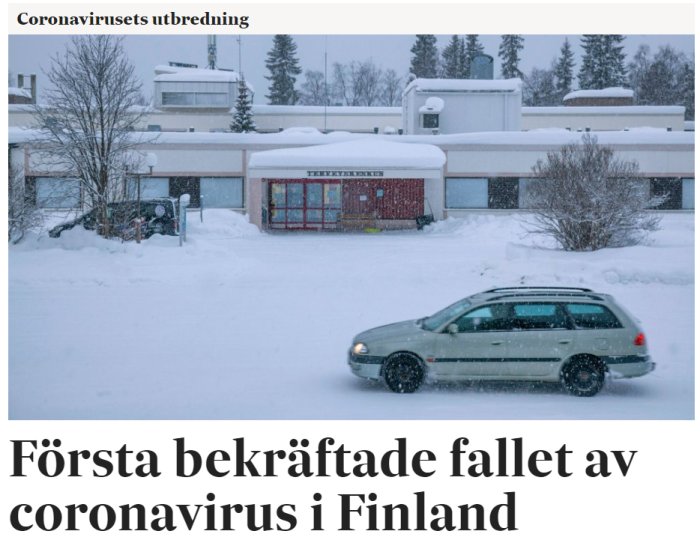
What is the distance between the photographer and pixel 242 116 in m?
56.1

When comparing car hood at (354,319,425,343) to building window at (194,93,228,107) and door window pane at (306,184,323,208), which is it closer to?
door window pane at (306,184,323,208)

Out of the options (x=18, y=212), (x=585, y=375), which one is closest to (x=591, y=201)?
(x=585, y=375)

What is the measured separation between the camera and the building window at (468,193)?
40.0m

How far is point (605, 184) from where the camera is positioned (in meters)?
22.6

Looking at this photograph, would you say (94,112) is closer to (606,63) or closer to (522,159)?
(522,159)

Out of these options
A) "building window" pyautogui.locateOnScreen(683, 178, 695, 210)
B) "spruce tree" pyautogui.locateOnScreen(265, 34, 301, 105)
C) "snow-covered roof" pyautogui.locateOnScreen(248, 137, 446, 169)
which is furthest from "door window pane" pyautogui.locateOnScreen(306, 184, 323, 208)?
"spruce tree" pyautogui.locateOnScreen(265, 34, 301, 105)

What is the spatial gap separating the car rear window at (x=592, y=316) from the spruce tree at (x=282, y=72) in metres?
73.5

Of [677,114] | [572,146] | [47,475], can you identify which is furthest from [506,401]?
[677,114]

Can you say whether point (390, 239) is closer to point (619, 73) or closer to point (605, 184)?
point (605, 184)

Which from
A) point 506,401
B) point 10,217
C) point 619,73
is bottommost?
point 506,401

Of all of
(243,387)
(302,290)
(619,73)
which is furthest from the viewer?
(619,73)

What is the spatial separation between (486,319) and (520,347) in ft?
1.87

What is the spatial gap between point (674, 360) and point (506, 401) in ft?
12.9

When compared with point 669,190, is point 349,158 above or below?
above
